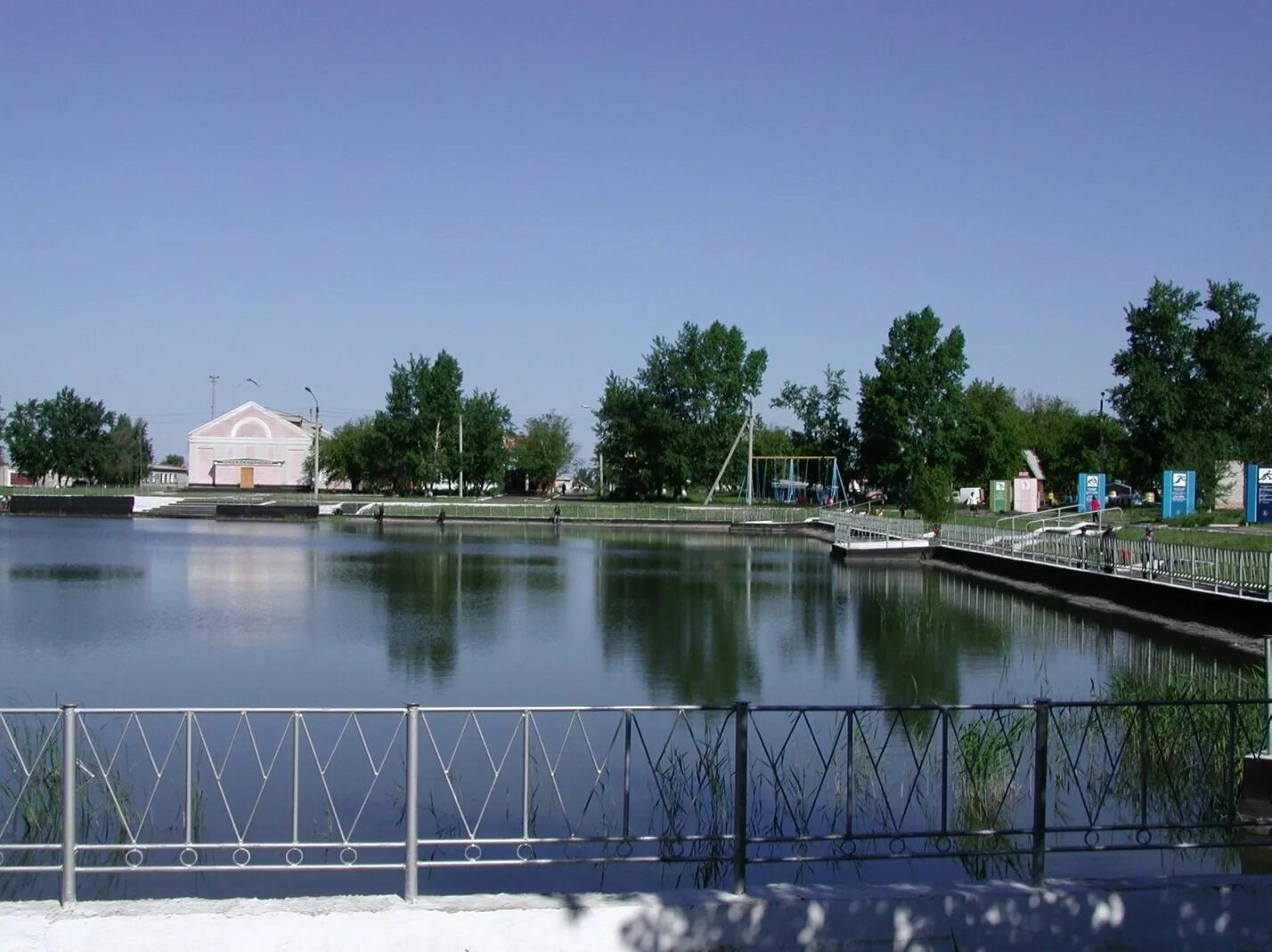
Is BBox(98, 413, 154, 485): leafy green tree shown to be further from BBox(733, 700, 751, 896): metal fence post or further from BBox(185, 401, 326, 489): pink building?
BBox(733, 700, 751, 896): metal fence post

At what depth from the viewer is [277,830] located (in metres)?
9.77

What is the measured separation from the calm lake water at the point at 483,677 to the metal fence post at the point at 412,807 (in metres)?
0.80

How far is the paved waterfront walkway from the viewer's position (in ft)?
16.7

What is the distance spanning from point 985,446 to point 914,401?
8161mm

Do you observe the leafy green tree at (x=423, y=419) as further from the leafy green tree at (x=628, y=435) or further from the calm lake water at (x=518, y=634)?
the calm lake water at (x=518, y=634)

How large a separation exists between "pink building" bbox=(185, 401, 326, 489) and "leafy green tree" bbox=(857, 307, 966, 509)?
157 feet

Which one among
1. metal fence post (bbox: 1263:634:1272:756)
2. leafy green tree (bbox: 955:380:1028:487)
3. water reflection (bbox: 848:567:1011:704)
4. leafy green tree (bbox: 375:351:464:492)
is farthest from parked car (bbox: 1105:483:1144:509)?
metal fence post (bbox: 1263:634:1272:756)

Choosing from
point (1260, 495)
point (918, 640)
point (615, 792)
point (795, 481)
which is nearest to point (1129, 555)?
point (1260, 495)

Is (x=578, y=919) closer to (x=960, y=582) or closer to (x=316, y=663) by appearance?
(x=316, y=663)

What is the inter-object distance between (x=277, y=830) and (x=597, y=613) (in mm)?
17558

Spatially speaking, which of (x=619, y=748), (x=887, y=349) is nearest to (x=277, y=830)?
(x=619, y=748)

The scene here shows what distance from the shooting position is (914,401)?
76125mm

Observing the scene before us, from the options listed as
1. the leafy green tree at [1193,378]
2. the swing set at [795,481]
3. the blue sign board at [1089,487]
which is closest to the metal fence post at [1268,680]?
the blue sign board at [1089,487]

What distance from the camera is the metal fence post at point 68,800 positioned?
538 centimetres
